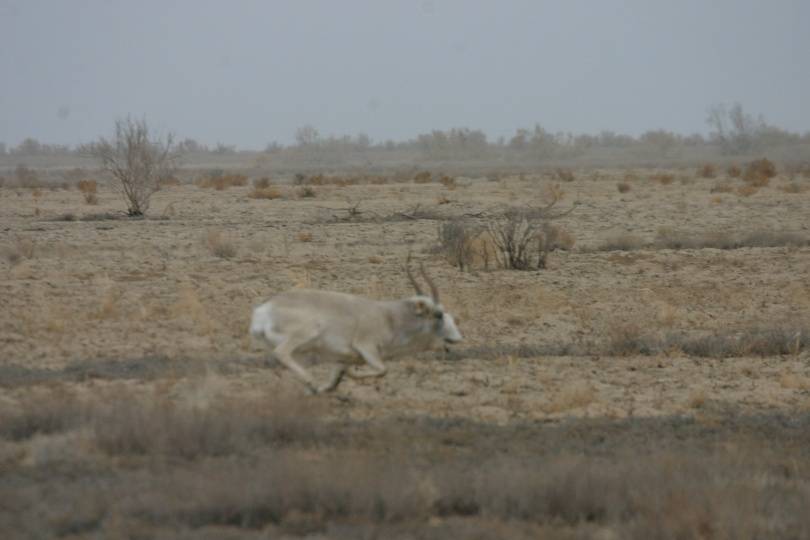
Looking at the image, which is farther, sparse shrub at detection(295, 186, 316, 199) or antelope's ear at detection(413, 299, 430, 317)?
sparse shrub at detection(295, 186, 316, 199)

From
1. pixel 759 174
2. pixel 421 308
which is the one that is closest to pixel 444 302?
pixel 421 308

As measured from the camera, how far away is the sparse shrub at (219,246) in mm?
21875

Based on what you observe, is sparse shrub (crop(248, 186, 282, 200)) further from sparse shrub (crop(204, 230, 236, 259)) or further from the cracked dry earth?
sparse shrub (crop(204, 230, 236, 259))

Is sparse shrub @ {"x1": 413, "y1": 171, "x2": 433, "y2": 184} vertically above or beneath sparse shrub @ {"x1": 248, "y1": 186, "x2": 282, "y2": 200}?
beneath

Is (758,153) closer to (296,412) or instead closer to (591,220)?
(591,220)

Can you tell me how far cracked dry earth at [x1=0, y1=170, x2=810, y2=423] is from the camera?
12.0 meters

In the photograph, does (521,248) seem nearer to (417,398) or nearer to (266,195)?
(417,398)

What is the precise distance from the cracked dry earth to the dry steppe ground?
0.06 m

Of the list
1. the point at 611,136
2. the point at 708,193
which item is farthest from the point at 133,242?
the point at 611,136

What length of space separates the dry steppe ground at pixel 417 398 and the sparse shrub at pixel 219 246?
0.17ft

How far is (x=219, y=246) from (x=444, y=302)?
660cm

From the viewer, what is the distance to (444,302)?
16953mm

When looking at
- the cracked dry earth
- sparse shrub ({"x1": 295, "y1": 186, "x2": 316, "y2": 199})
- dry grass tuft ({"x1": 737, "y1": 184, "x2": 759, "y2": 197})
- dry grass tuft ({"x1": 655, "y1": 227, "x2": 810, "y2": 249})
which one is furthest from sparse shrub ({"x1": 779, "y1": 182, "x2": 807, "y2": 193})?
sparse shrub ({"x1": 295, "y1": 186, "x2": 316, "y2": 199})

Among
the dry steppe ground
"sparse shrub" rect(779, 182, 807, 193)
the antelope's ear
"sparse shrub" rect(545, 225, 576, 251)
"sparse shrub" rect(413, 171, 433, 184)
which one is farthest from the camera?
"sparse shrub" rect(413, 171, 433, 184)
